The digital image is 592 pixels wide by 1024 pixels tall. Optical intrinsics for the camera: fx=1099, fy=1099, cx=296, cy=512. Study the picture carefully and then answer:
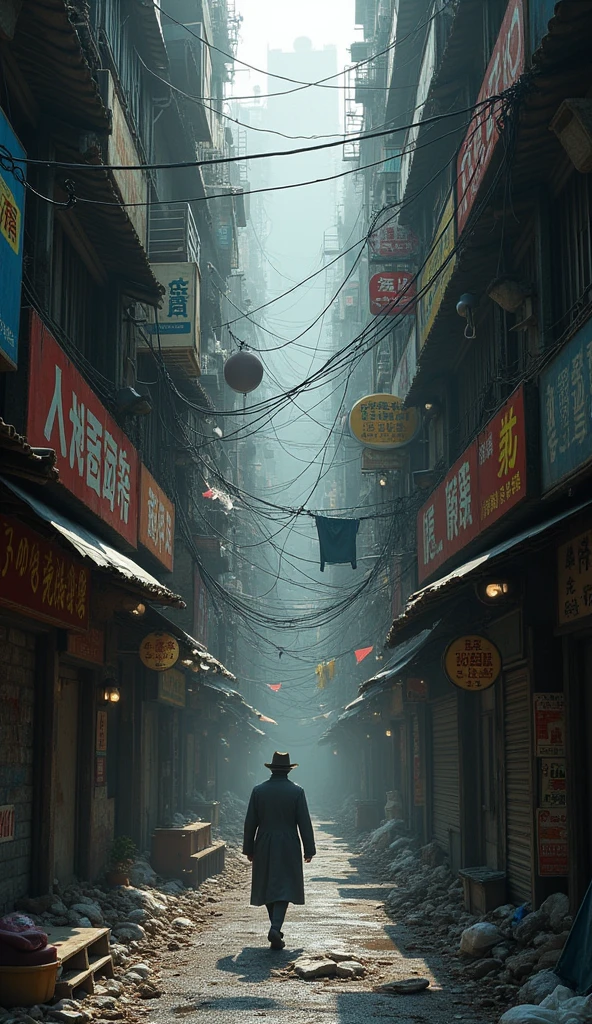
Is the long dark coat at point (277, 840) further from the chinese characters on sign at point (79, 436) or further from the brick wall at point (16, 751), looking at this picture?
the chinese characters on sign at point (79, 436)

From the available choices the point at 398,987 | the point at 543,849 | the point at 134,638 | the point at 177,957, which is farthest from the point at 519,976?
the point at 134,638

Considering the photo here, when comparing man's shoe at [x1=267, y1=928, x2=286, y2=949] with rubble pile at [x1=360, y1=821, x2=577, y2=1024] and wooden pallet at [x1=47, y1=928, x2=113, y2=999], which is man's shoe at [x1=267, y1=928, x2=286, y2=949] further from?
wooden pallet at [x1=47, y1=928, x2=113, y2=999]

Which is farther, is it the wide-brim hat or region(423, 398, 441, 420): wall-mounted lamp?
region(423, 398, 441, 420): wall-mounted lamp

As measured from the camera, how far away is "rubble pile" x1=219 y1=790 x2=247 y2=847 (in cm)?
3384

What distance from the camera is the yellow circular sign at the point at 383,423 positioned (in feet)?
82.7

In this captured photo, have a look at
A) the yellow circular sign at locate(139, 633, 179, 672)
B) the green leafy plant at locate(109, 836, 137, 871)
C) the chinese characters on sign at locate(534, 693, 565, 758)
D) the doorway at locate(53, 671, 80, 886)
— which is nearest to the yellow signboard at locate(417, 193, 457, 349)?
the chinese characters on sign at locate(534, 693, 565, 758)

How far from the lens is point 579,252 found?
11789mm

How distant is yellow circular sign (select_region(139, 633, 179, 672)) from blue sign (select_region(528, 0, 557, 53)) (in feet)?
32.3

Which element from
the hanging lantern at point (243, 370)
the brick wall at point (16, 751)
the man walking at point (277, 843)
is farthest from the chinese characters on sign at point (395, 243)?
the brick wall at point (16, 751)

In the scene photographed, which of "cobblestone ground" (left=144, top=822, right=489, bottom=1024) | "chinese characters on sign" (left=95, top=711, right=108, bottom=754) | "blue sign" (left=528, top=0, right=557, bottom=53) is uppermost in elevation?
"blue sign" (left=528, top=0, right=557, bottom=53)

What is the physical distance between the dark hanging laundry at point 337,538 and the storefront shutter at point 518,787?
36.5 feet

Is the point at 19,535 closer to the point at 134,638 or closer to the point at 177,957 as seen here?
the point at 177,957

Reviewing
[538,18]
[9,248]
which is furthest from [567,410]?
[9,248]

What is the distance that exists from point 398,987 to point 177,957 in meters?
3.24
